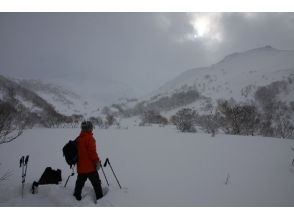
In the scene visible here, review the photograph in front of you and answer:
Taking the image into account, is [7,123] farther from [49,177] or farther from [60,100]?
[60,100]

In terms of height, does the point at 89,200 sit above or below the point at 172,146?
below

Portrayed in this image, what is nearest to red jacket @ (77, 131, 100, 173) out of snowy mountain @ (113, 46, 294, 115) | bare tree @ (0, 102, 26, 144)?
bare tree @ (0, 102, 26, 144)

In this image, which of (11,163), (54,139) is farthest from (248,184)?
(54,139)

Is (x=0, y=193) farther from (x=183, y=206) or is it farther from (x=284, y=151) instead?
(x=284, y=151)

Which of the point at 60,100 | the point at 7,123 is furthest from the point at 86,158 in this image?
the point at 60,100

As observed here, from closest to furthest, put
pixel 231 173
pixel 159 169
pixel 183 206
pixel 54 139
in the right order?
pixel 183 206
pixel 231 173
pixel 159 169
pixel 54 139

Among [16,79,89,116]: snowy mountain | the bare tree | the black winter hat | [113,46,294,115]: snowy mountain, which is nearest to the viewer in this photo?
the black winter hat

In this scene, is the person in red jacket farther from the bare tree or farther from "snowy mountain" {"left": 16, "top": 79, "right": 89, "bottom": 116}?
"snowy mountain" {"left": 16, "top": 79, "right": 89, "bottom": 116}

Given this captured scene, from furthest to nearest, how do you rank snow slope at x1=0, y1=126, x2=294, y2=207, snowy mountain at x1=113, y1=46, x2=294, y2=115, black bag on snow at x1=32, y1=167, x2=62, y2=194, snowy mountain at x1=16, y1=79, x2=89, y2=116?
snowy mountain at x1=16, y1=79, x2=89, y2=116
snowy mountain at x1=113, y1=46, x2=294, y2=115
black bag on snow at x1=32, y1=167, x2=62, y2=194
snow slope at x1=0, y1=126, x2=294, y2=207

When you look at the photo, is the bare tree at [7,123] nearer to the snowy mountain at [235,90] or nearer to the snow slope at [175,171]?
the snow slope at [175,171]

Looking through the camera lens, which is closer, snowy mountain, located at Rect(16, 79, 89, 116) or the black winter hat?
the black winter hat

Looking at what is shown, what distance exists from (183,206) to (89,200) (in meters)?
1.99

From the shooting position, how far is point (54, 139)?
1232 centimetres

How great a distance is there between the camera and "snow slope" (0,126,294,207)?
557 cm
